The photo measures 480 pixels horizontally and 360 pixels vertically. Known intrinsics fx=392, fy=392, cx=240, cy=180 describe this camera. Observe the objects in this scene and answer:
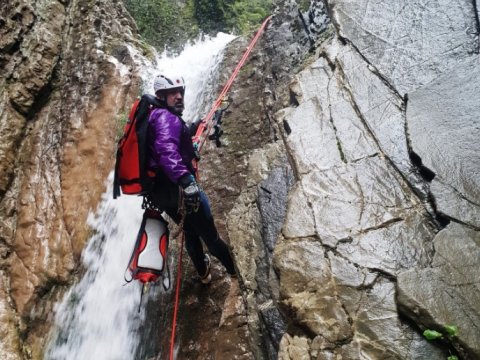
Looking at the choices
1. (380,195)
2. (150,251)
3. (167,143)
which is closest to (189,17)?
(167,143)

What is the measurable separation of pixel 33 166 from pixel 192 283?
3.92m

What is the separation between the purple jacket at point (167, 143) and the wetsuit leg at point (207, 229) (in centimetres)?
58

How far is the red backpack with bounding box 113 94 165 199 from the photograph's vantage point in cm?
434

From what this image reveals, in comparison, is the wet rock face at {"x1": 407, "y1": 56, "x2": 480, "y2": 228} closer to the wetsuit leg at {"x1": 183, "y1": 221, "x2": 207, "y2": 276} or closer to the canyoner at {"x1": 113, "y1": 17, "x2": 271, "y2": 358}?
the canyoner at {"x1": 113, "y1": 17, "x2": 271, "y2": 358}

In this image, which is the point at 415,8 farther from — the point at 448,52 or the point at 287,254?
the point at 287,254

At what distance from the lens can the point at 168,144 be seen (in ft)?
14.0

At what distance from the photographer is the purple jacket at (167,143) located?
4234mm

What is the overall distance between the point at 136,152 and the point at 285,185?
2.03m

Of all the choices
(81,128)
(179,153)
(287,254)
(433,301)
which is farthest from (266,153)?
(81,128)

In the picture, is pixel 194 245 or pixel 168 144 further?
pixel 194 245

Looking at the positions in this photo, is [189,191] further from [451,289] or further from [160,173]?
[451,289]

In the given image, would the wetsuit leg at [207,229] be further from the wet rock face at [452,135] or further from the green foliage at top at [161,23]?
the green foliage at top at [161,23]

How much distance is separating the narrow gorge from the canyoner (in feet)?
3.24

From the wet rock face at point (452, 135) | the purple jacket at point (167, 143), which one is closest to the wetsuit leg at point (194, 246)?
the purple jacket at point (167, 143)
